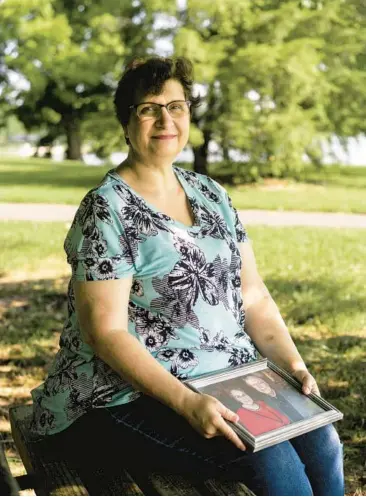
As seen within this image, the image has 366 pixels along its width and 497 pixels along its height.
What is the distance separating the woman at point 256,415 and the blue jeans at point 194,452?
7 cm

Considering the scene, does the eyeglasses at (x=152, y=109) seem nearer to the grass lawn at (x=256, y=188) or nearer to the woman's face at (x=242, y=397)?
the woman's face at (x=242, y=397)

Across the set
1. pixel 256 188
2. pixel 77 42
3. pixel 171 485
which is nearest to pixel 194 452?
pixel 171 485

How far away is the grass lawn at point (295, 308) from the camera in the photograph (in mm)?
4086

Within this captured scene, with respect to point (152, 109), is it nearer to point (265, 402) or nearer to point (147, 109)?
point (147, 109)

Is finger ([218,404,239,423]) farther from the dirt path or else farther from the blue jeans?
the dirt path

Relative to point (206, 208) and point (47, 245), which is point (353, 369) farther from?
point (47, 245)

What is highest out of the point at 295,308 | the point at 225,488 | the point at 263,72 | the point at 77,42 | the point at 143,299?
the point at 77,42

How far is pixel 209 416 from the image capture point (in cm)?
181

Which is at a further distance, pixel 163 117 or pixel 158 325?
pixel 163 117

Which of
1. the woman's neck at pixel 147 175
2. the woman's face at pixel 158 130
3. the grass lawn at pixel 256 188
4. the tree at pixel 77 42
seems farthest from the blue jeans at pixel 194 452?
the tree at pixel 77 42

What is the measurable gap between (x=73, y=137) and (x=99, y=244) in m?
31.7

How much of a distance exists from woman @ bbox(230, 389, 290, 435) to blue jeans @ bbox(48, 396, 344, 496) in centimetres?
7

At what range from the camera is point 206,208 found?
2373mm

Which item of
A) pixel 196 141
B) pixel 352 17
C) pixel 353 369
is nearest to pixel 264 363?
pixel 353 369
